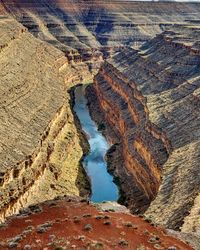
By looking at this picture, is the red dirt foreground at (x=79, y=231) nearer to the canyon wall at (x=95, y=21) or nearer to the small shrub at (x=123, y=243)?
the small shrub at (x=123, y=243)

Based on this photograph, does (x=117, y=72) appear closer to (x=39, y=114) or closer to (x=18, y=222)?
(x=39, y=114)

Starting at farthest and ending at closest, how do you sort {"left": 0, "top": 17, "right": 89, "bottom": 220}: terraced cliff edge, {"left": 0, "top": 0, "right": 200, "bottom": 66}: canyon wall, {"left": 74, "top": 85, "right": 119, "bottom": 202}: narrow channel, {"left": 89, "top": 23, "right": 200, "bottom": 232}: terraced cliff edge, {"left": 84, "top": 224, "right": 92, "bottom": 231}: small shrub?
{"left": 0, "top": 0, "right": 200, "bottom": 66}: canyon wall → {"left": 74, "top": 85, "right": 119, "bottom": 202}: narrow channel → {"left": 0, "top": 17, "right": 89, "bottom": 220}: terraced cliff edge → {"left": 89, "top": 23, "right": 200, "bottom": 232}: terraced cliff edge → {"left": 84, "top": 224, "right": 92, "bottom": 231}: small shrub

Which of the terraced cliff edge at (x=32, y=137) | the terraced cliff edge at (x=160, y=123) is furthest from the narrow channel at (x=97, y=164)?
the terraced cliff edge at (x=160, y=123)

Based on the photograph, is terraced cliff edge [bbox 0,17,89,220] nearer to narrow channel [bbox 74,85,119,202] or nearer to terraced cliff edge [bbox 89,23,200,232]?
narrow channel [bbox 74,85,119,202]

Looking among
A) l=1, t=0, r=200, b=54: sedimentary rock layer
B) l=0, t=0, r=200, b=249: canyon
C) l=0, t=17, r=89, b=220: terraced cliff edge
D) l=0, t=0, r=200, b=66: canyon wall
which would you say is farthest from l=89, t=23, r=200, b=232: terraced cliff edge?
l=1, t=0, r=200, b=54: sedimentary rock layer

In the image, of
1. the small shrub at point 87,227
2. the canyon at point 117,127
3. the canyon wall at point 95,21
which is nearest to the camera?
the small shrub at point 87,227

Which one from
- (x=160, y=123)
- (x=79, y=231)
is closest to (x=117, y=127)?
(x=160, y=123)
